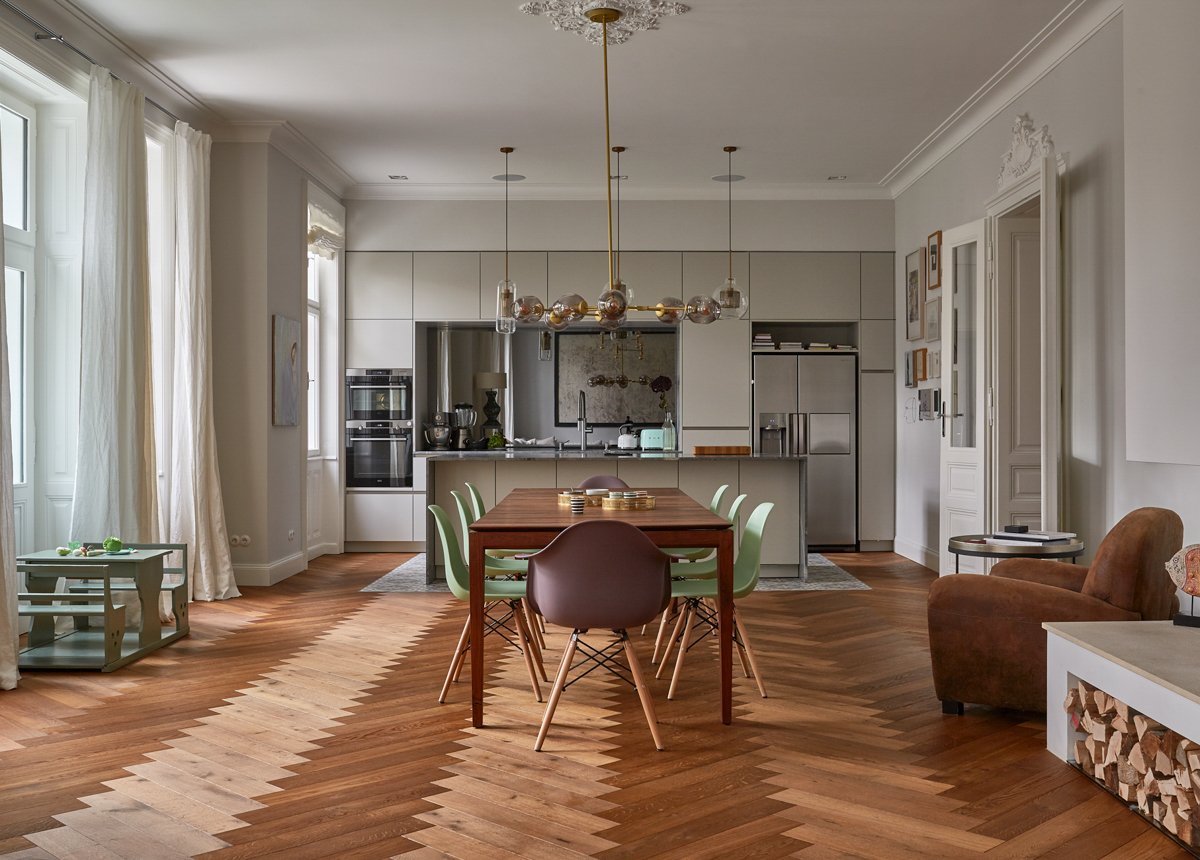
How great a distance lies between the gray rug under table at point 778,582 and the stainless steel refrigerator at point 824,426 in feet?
3.26

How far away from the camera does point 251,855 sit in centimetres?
224

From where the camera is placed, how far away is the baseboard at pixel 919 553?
6.95 meters

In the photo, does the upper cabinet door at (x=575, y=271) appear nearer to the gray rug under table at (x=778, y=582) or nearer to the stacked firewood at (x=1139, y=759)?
the gray rug under table at (x=778, y=582)

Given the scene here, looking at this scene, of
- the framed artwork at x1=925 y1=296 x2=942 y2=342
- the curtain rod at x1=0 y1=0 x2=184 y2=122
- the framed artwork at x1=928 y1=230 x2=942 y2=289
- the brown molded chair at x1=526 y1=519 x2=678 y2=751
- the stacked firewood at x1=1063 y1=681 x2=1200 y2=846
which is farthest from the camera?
the framed artwork at x1=925 y1=296 x2=942 y2=342

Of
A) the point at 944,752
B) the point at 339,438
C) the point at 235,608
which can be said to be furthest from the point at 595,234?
the point at 944,752

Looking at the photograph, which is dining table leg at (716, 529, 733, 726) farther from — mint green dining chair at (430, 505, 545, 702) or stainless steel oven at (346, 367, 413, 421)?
stainless steel oven at (346, 367, 413, 421)

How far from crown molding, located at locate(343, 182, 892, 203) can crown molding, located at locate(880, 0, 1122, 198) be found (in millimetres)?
631

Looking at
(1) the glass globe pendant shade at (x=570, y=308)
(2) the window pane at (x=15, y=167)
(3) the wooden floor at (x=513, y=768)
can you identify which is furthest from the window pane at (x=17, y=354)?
(1) the glass globe pendant shade at (x=570, y=308)

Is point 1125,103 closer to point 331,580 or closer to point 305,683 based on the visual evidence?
point 305,683

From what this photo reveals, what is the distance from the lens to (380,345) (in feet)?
26.2

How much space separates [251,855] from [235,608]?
11.2ft

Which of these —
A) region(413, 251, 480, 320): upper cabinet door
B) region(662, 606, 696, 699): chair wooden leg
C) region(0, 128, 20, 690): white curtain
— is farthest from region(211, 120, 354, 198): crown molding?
region(662, 606, 696, 699): chair wooden leg

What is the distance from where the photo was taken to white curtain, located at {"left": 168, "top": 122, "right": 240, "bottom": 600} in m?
5.50

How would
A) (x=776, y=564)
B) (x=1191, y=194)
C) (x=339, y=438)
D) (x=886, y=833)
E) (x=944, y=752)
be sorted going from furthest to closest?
(x=339, y=438)
(x=776, y=564)
(x=1191, y=194)
(x=944, y=752)
(x=886, y=833)
